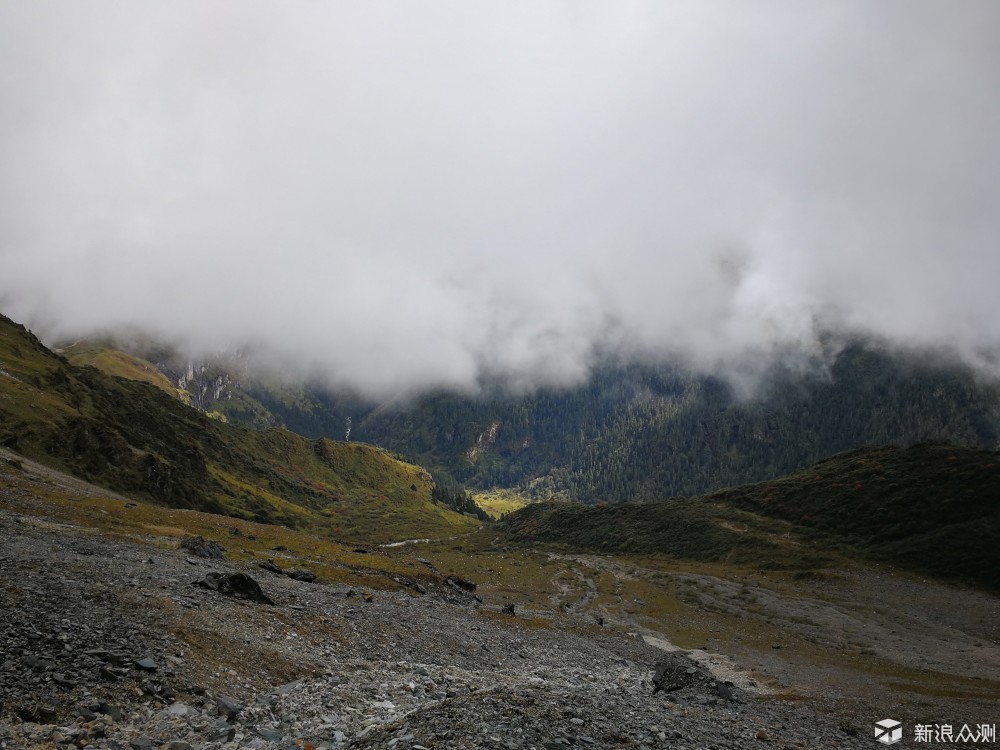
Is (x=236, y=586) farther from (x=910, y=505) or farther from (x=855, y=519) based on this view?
(x=910, y=505)

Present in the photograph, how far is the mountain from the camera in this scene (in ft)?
399

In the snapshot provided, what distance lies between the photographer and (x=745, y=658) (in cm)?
5675

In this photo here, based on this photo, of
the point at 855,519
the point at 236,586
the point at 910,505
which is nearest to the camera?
the point at 236,586

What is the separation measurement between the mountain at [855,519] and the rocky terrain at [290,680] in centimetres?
10434

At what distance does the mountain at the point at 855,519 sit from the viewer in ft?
399

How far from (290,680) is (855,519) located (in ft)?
546

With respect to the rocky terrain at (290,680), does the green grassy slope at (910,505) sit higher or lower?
higher

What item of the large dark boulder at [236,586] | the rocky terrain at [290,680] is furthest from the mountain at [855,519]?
the large dark boulder at [236,586]

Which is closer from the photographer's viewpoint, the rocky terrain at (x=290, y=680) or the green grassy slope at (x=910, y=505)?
the rocky terrain at (x=290, y=680)

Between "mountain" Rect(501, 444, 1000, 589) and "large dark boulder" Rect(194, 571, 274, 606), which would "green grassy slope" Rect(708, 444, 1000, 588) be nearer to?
"mountain" Rect(501, 444, 1000, 589)

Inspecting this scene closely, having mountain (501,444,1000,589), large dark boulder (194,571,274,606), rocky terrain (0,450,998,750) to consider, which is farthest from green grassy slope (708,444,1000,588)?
large dark boulder (194,571,274,606)

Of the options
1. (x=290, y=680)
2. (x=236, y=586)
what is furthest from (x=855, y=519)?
(x=290, y=680)

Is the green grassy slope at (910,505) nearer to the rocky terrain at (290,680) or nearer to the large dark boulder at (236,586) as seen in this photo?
the rocky terrain at (290,680)

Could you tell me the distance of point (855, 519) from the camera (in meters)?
146
